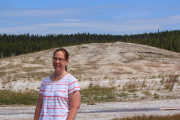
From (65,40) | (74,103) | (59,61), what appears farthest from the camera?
(65,40)

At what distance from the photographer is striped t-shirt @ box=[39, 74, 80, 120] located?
539 cm

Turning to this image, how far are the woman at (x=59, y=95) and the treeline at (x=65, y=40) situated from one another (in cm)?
8171

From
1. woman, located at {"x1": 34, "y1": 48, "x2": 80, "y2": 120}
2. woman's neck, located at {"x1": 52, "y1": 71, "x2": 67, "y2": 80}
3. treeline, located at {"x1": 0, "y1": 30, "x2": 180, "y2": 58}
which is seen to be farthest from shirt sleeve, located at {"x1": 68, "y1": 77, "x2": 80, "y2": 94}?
treeline, located at {"x1": 0, "y1": 30, "x2": 180, "y2": 58}

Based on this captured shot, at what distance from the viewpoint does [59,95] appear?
540cm

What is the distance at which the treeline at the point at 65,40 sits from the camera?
3780 inches

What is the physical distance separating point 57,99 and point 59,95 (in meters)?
0.06

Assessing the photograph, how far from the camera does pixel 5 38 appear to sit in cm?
14562

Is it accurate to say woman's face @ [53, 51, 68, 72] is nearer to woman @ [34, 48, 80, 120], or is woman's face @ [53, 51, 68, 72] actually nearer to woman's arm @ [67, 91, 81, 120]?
woman @ [34, 48, 80, 120]

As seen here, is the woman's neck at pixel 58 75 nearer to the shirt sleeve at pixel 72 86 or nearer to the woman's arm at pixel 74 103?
the shirt sleeve at pixel 72 86

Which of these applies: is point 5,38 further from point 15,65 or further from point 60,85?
point 60,85

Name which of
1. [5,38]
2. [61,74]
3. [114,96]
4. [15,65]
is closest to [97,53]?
[15,65]

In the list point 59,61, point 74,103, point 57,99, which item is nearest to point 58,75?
point 59,61

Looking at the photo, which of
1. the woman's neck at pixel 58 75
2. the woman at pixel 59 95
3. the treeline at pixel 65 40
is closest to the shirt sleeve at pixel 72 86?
the woman at pixel 59 95

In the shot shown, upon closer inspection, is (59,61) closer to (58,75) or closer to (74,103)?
(58,75)
